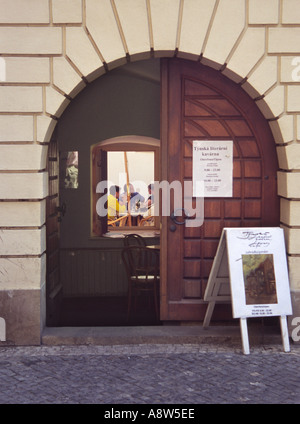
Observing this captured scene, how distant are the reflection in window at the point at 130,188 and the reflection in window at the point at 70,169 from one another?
1.12 metres

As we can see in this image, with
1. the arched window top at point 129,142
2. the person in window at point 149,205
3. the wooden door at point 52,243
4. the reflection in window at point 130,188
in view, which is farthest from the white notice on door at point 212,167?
the person in window at point 149,205

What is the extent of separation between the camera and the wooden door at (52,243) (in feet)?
26.0

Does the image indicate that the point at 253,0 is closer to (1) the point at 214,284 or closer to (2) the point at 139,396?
(1) the point at 214,284

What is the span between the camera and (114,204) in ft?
39.4

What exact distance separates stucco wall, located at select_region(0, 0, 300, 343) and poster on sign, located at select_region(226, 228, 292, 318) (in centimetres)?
95

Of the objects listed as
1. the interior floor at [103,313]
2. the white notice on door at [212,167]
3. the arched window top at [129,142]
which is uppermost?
the arched window top at [129,142]

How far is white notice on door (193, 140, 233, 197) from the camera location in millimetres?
7590

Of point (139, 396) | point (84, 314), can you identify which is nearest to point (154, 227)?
point (84, 314)

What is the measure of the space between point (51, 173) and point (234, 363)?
310cm

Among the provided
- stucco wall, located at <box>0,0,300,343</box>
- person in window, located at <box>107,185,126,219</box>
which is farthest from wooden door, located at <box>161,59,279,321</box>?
person in window, located at <box>107,185,126,219</box>

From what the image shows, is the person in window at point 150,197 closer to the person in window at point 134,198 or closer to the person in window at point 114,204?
the person in window at point 134,198

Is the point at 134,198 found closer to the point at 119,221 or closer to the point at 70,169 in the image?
the point at 119,221

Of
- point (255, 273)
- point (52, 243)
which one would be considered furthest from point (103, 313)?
point (255, 273)

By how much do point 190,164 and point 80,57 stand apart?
1.62 m
